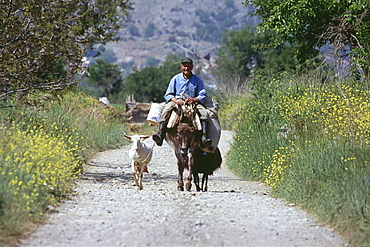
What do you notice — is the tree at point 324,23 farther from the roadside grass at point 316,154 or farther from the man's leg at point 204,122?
the man's leg at point 204,122

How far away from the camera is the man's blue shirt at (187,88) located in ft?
41.3

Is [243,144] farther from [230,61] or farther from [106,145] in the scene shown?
[230,61]

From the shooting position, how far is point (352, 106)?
12.1 m

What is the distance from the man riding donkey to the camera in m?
12.3

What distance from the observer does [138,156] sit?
12.6 meters

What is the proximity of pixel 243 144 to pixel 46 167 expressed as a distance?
8.05m

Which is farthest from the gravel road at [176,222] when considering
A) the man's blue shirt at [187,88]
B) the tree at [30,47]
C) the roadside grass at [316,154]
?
the tree at [30,47]

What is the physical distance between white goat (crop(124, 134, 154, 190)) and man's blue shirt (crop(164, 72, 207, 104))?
113cm

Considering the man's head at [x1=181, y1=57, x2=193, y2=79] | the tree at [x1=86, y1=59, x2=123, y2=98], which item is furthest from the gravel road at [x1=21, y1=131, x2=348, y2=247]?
the tree at [x1=86, y1=59, x2=123, y2=98]

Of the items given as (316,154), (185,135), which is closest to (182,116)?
(185,135)

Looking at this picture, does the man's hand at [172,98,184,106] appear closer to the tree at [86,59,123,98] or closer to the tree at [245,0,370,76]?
the tree at [245,0,370,76]

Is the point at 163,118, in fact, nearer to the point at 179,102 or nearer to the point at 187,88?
the point at 179,102

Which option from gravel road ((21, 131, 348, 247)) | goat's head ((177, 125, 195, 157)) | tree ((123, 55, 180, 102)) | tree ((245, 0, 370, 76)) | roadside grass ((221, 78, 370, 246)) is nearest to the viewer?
gravel road ((21, 131, 348, 247))

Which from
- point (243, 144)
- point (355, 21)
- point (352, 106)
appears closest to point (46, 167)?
point (352, 106)
